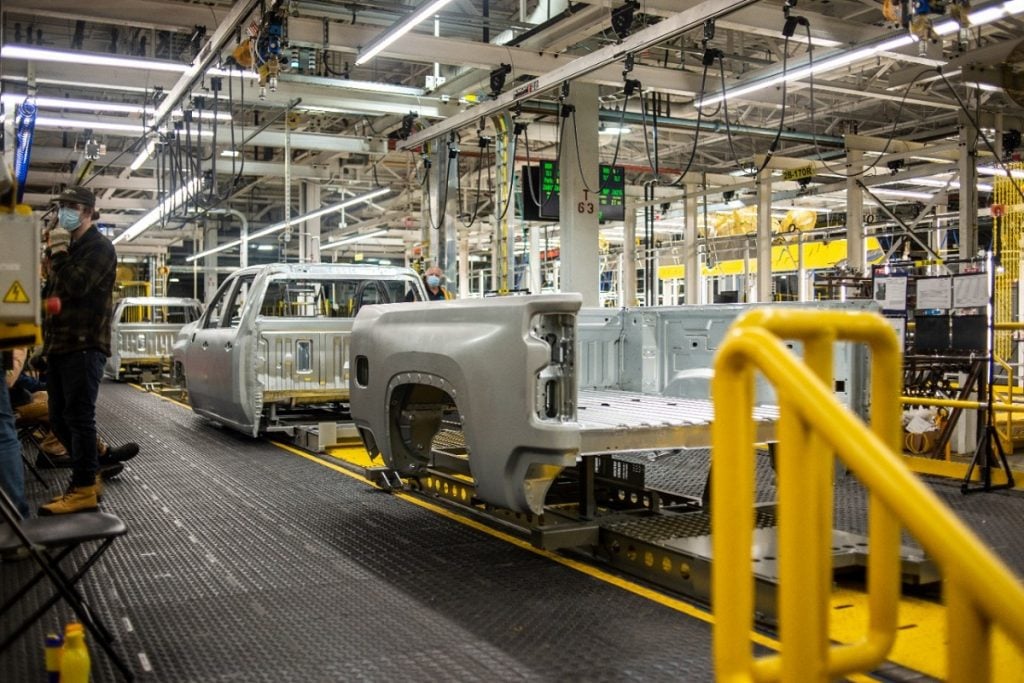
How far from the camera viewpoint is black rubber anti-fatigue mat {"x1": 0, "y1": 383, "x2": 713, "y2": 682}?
10.4ft

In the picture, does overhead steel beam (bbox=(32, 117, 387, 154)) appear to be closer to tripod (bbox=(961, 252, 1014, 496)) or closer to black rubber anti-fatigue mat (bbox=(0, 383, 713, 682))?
black rubber anti-fatigue mat (bbox=(0, 383, 713, 682))

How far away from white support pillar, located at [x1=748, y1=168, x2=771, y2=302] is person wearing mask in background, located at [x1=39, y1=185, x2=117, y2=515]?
439 inches

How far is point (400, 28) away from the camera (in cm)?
739

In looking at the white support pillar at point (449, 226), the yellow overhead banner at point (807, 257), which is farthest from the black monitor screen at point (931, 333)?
the yellow overhead banner at point (807, 257)

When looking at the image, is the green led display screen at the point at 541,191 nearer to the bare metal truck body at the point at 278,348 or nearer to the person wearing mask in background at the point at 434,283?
the person wearing mask in background at the point at 434,283

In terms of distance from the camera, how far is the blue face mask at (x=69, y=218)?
516 cm

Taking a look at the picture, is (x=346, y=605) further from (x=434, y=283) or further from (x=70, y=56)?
(x=70, y=56)

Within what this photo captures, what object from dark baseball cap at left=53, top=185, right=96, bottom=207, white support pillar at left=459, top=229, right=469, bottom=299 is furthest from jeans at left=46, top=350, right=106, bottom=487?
white support pillar at left=459, top=229, right=469, bottom=299

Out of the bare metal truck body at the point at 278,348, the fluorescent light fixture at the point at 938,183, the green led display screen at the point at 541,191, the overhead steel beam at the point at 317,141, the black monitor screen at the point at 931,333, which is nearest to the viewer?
the black monitor screen at the point at 931,333

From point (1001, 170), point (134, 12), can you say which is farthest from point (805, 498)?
point (1001, 170)

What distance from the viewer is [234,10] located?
24.3ft

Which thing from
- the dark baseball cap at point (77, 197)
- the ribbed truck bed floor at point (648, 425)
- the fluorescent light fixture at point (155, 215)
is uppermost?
the fluorescent light fixture at point (155, 215)

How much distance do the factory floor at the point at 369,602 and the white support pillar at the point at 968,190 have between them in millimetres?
4197

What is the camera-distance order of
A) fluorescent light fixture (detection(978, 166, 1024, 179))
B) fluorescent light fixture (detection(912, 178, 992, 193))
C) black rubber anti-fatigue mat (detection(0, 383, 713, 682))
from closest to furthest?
black rubber anti-fatigue mat (detection(0, 383, 713, 682)), fluorescent light fixture (detection(978, 166, 1024, 179)), fluorescent light fixture (detection(912, 178, 992, 193))
